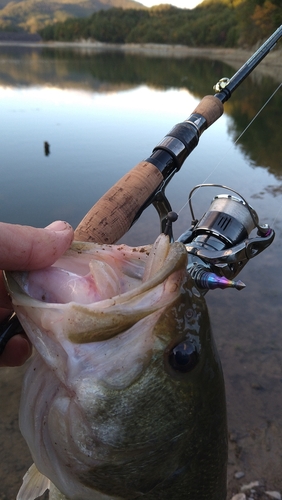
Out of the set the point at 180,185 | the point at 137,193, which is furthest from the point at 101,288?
the point at 180,185

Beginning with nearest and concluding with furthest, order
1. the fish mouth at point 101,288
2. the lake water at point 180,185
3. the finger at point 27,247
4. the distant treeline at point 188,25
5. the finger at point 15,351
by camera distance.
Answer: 1. the fish mouth at point 101,288
2. the finger at point 27,247
3. the finger at point 15,351
4. the lake water at point 180,185
5. the distant treeline at point 188,25

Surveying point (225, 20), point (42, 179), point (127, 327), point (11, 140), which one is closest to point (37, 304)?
point (127, 327)

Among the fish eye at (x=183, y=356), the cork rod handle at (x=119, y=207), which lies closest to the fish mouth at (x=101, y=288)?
the fish eye at (x=183, y=356)

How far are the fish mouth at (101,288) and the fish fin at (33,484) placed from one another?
1.06 meters

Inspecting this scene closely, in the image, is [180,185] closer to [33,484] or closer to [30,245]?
[33,484]

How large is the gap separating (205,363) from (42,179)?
8636mm

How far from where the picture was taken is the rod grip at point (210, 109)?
11.7 feet

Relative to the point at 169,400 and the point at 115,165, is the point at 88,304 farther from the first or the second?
the point at 115,165

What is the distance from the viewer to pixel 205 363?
145 centimetres

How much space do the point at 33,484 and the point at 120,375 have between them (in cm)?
109

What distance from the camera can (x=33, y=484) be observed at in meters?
1.90

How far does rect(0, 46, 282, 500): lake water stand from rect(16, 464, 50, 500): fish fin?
4.72 ft

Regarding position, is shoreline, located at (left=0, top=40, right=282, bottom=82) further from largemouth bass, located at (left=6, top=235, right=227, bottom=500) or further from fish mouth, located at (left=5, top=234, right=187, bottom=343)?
largemouth bass, located at (left=6, top=235, right=227, bottom=500)

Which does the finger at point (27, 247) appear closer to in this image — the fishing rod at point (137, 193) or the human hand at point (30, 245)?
the human hand at point (30, 245)
